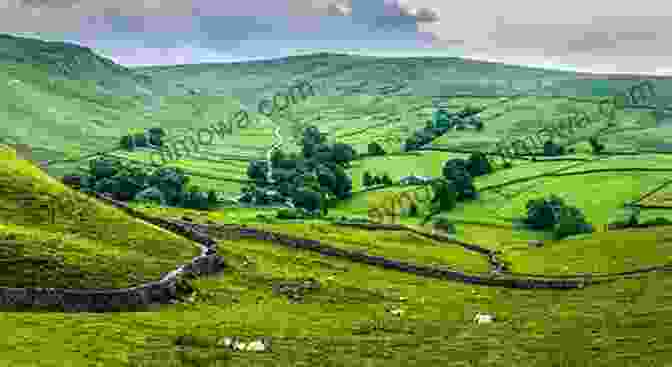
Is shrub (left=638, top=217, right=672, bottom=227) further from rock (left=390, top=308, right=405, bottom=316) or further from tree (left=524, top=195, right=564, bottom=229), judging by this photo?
rock (left=390, top=308, right=405, bottom=316)

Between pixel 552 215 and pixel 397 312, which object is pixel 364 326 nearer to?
pixel 397 312

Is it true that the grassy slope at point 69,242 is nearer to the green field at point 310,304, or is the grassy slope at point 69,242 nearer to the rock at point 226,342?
the green field at point 310,304

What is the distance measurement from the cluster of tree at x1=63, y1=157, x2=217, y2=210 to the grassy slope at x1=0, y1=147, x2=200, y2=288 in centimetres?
8947

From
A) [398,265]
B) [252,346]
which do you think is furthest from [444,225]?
[252,346]

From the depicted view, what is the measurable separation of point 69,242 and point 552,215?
119524mm

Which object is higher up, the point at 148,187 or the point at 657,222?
the point at 148,187

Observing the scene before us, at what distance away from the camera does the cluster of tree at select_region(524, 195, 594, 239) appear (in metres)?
145

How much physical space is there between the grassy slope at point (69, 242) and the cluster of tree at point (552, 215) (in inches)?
3874

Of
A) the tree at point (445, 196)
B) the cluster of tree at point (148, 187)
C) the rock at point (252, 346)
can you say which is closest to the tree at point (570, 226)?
the tree at point (445, 196)

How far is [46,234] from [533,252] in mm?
83567

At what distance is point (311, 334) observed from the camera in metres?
46.2

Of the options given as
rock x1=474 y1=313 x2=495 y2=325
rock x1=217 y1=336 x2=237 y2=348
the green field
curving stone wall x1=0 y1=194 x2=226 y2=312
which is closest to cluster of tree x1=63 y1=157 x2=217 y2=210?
the green field

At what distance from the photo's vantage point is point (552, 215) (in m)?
154

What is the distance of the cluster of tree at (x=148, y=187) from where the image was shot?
545 feet
